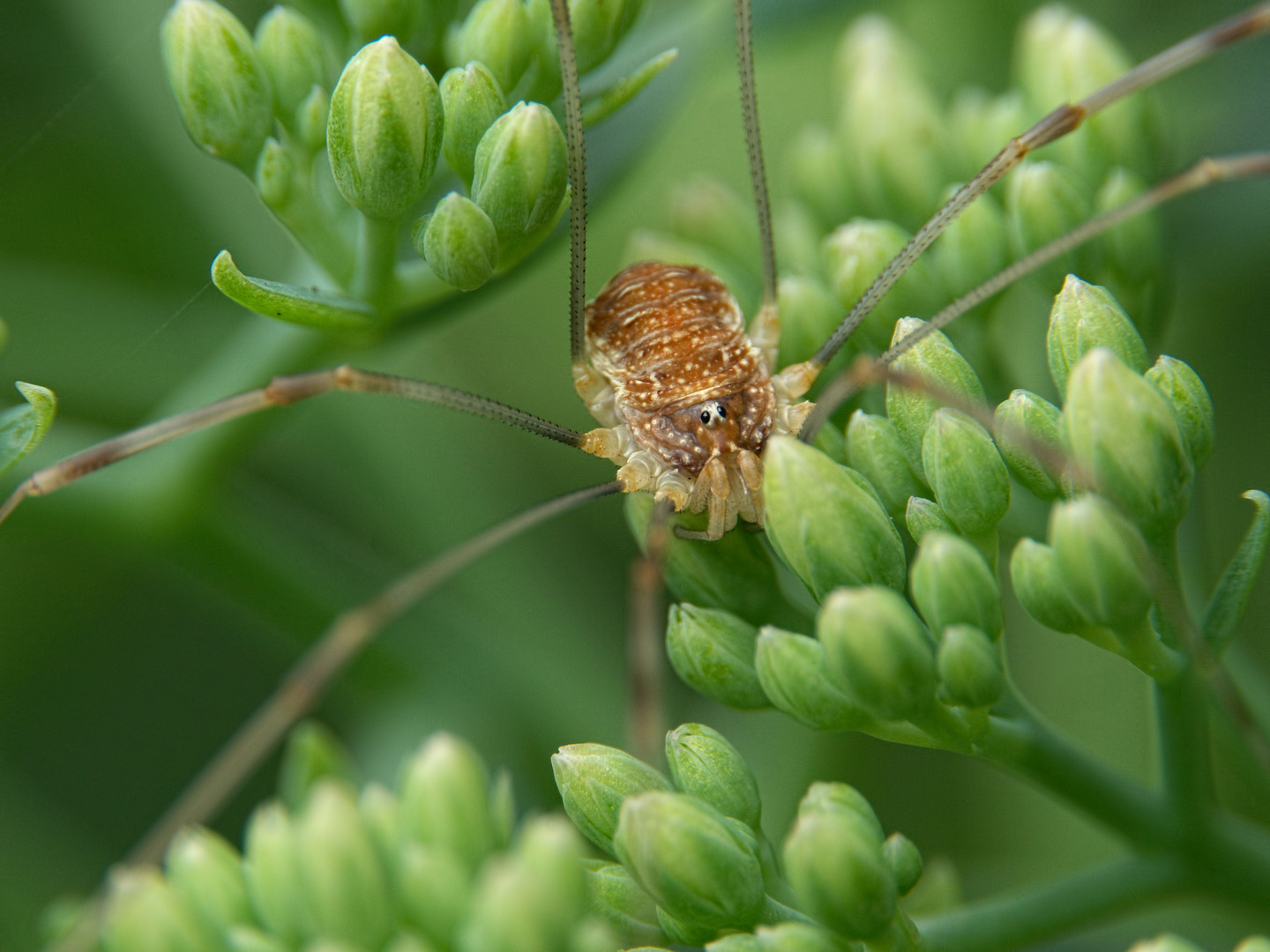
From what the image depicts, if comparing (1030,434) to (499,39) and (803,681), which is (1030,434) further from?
(499,39)

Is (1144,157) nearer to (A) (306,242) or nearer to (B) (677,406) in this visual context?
(B) (677,406)

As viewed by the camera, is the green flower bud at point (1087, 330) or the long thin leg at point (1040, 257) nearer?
the green flower bud at point (1087, 330)

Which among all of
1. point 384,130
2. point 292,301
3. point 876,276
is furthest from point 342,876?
point 876,276

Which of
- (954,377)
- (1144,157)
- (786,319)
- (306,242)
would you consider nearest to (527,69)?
(306,242)

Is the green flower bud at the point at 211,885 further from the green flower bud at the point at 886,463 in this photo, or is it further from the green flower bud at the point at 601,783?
the green flower bud at the point at 886,463

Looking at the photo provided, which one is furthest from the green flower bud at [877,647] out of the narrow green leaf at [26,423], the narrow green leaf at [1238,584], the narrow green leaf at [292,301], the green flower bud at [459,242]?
the narrow green leaf at [26,423]

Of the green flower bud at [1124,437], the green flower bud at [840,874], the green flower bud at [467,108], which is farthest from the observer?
the green flower bud at [467,108]

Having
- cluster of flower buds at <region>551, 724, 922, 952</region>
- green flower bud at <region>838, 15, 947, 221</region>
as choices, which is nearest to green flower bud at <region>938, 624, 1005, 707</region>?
cluster of flower buds at <region>551, 724, 922, 952</region>
